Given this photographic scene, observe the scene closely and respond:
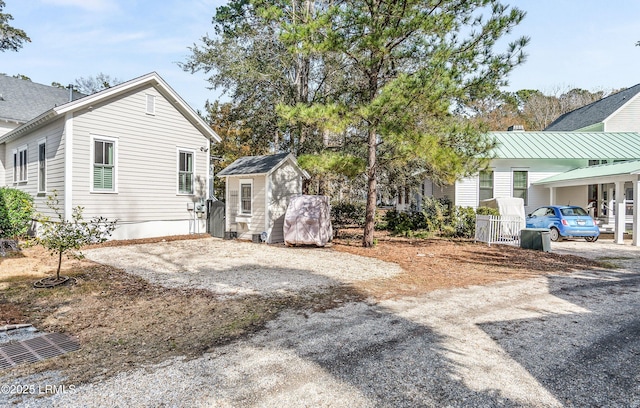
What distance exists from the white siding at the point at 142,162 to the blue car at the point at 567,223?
1444 centimetres

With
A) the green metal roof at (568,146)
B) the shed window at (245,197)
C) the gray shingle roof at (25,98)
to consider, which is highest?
the gray shingle roof at (25,98)

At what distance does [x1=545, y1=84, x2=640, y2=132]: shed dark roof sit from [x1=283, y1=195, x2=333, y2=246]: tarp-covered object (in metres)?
22.3

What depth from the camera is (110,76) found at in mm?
39781

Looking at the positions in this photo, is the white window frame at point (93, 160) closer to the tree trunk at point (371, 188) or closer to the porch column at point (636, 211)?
the tree trunk at point (371, 188)

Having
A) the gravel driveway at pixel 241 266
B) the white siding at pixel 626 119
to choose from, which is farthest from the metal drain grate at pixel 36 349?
the white siding at pixel 626 119

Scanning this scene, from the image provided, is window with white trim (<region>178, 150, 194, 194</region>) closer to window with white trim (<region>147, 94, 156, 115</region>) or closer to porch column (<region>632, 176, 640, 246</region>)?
window with white trim (<region>147, 94, 156, 115</region>)

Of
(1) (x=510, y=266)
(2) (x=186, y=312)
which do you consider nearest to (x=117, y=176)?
(2) (x=186, y=312)

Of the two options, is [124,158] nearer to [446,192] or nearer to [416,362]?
[416,362]

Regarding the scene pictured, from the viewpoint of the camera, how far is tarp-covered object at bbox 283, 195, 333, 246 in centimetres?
1231

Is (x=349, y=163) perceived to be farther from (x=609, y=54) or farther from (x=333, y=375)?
(x=609, y=54)

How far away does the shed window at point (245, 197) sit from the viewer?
1400cm

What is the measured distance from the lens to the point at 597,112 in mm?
25016

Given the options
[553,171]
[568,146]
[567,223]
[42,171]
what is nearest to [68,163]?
[42,171]

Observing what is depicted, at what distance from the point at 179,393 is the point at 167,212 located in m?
12.5
